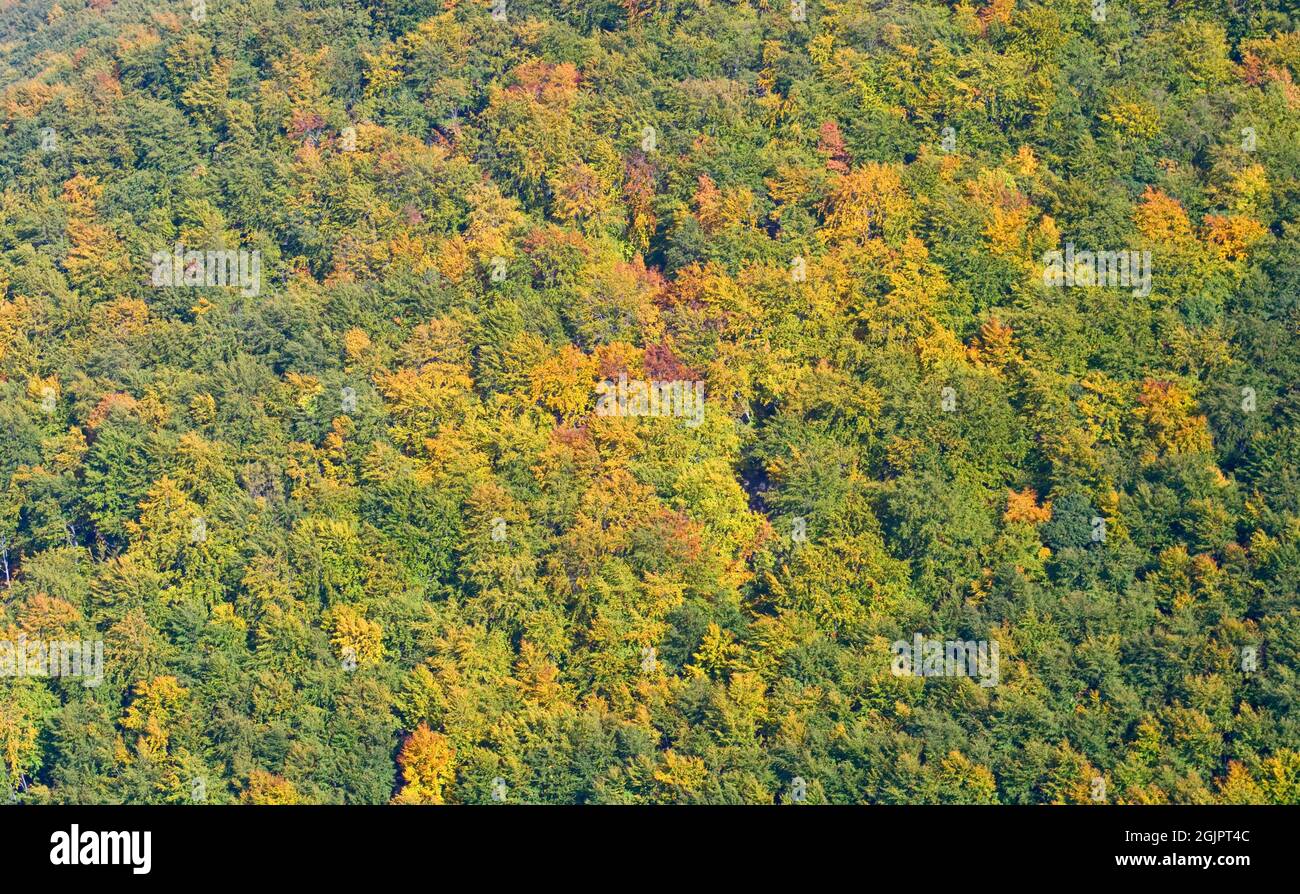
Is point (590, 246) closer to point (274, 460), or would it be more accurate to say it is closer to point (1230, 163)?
point (274, 460)

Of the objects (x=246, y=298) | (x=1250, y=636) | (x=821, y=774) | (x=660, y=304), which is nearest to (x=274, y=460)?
(x=246, y=298)

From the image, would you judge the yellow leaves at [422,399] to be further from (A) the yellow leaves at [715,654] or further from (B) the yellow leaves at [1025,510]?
(B) the yellow leaves at [1025,510]

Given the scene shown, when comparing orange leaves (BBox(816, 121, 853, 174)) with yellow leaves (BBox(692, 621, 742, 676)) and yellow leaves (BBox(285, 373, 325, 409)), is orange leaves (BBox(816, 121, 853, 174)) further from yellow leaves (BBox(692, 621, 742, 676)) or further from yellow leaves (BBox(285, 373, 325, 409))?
yellow leaves (BBox(692, 621, 742, 676))

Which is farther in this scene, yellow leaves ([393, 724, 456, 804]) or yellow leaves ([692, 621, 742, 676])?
yellow leaves ([692, 621, 742, 676])

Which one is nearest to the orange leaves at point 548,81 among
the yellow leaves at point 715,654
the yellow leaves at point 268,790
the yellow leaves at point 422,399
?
the yellow leaves at point 422,399

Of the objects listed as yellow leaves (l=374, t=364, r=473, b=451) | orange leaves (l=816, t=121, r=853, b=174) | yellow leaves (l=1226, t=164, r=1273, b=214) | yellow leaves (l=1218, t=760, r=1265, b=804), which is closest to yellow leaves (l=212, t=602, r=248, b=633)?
yellow leaves (l=374, t=364, r=473, b=451)

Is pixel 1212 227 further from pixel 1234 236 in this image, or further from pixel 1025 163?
pixel 1025 163
